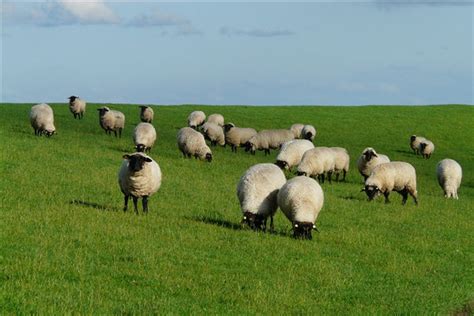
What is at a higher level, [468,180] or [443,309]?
[468,180]

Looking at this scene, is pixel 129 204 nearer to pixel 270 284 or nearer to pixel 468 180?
pixel 270 284

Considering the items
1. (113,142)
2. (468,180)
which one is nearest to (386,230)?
(113,142)

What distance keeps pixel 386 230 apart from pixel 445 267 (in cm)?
459

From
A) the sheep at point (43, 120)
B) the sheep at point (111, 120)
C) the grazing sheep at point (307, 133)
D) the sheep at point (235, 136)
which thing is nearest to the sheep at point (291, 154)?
the sheep at point (235, 136)

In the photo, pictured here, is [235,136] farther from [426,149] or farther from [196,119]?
[426,149]

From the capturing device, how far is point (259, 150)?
46062mm

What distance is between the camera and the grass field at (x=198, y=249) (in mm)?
11492

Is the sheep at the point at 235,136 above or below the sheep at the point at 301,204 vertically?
above

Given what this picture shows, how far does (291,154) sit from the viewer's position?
34688 millimetres

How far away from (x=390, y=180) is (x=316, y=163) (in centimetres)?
484

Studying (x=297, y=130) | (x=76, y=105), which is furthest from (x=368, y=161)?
(x=76, y=105)

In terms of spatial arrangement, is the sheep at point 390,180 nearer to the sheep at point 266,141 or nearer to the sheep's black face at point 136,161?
the sheep's black face at point 136,161

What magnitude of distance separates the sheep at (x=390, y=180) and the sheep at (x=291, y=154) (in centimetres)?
681

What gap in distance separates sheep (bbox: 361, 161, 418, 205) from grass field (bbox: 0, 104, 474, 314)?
626 millimetres
